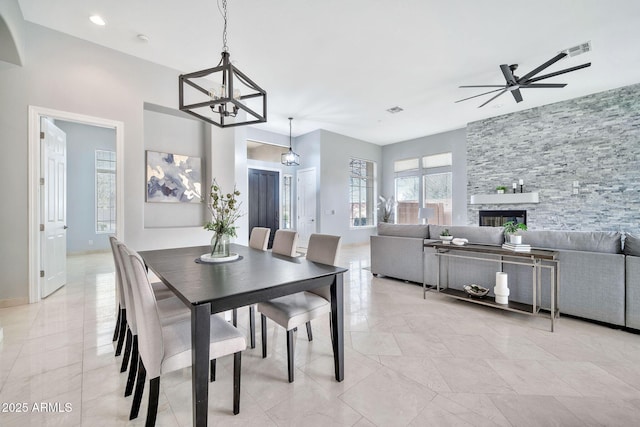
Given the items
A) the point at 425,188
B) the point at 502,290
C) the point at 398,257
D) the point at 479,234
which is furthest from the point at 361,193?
the point at 502,290

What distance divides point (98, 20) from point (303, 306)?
3864mm

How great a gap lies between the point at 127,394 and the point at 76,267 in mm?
5035

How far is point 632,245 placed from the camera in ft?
8.21

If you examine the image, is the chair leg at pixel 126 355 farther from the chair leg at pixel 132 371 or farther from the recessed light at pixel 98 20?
the recessed light at pixel 98 20

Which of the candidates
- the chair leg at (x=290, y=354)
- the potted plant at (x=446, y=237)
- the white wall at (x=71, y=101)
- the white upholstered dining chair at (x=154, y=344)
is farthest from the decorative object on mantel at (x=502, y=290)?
the white wall at (x=71, y=101)

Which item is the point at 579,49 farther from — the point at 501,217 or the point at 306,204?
the point at 306,204

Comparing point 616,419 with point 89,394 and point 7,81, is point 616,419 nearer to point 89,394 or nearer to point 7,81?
point 89,394

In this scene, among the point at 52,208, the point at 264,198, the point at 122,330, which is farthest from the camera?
the point at 264,198

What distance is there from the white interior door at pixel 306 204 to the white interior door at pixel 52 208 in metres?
4.90

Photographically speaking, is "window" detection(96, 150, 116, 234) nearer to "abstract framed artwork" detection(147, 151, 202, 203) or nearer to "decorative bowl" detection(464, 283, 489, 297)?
"abstract framed artwork" detection(147, 151, 202, 203)

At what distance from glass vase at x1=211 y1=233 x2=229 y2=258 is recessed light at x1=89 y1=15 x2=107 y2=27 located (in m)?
2.91

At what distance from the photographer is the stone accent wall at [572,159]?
5066 mm

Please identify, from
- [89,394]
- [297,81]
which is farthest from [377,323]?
[297,81]

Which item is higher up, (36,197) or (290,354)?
(36,197)
